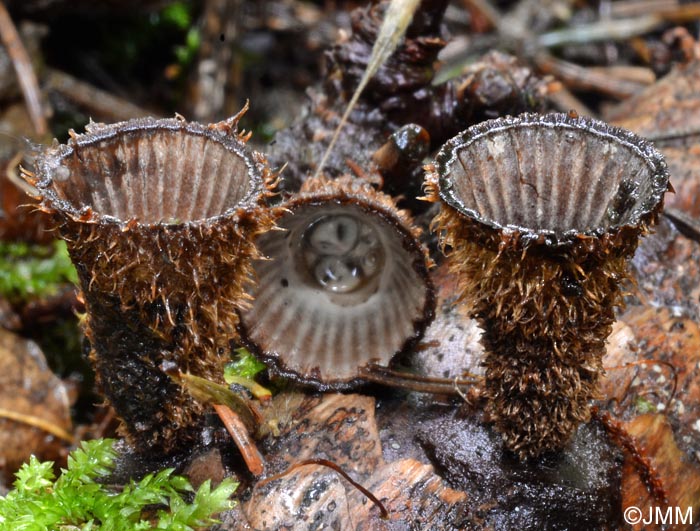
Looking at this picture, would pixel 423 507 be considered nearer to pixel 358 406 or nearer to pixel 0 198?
pixel 358 406

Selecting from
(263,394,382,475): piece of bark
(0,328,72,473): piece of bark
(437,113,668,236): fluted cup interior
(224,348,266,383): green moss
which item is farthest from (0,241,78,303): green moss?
(437,113,668,236): fluted cup interior

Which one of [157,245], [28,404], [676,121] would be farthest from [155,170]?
[676,121]

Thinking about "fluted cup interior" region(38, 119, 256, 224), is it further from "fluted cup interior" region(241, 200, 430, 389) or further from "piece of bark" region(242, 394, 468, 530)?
"piece of bark" region(242, 394, 468, 530)

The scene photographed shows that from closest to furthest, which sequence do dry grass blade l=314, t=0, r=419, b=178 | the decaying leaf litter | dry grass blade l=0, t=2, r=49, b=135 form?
1. the decaying leaf litter
2. dry grass blade l=314, t=0, r=419, b=178
3. dry grass blade l=0, t=2, r=49, b=135

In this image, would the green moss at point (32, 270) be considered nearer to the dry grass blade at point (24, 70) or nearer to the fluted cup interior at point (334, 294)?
the dry grass blade at point (24, 70)

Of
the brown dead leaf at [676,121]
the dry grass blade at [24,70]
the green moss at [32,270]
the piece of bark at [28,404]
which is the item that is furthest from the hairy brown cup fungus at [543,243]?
the dry grass blade at [24,70]

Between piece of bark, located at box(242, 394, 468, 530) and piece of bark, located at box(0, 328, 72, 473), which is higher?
piece of bark, located at box(0, 328, 72, 473)

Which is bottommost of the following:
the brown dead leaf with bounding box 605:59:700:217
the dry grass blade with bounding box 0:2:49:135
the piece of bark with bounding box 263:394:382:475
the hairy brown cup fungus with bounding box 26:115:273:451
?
the piece of bark with bounding box 263:394:382:475
